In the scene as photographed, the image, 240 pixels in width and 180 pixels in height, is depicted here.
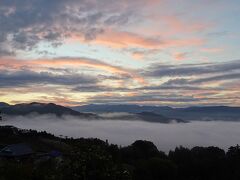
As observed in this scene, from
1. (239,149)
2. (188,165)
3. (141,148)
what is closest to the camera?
(188,165)

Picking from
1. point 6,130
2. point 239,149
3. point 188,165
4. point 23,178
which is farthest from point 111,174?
point 6,130

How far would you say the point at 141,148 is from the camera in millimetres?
129875

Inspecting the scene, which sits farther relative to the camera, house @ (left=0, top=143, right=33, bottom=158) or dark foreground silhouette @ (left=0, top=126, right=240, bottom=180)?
house @ (left=0, top=143, right=33, bottom=158)

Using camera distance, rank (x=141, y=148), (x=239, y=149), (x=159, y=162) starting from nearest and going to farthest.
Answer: (x=159, y=162)
(x=239, y=149)
(x=141, y=148)

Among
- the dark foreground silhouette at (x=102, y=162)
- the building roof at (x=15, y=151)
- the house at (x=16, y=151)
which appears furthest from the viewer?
the building roof at (x=15, y=151)

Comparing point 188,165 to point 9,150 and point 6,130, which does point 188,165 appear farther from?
point 6,130

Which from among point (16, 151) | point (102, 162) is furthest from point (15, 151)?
point (102, 162)

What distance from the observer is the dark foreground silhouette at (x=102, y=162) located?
70.4 ft

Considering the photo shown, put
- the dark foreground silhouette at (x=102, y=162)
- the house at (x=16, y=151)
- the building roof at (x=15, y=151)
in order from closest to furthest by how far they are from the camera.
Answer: the dark foreground silhouette at (x=102, y=162) < the house at (x=16, y=151) < the building roof at (x=15, y=151)

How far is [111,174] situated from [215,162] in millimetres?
88025

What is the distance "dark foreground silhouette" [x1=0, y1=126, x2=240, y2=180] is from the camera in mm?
21453

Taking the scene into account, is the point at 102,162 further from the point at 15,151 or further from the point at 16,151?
the point at 16,151

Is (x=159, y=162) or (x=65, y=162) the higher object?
(x=65, y=162)

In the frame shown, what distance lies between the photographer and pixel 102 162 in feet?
70.4
